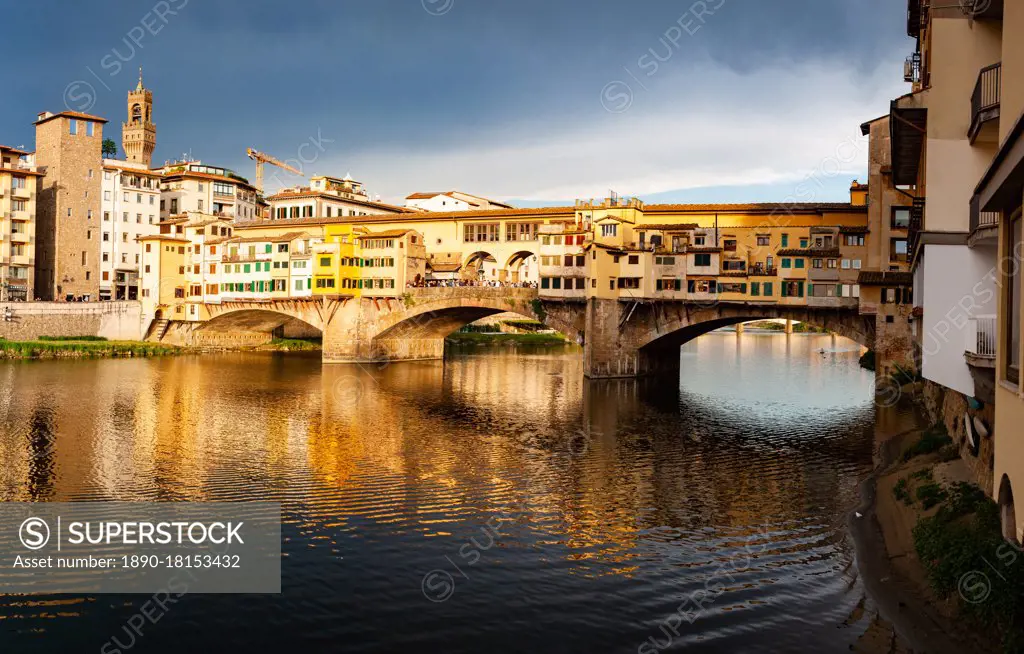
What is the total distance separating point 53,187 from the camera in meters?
85.8

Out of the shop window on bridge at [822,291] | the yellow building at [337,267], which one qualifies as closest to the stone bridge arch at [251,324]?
the yellow building at [337,267]

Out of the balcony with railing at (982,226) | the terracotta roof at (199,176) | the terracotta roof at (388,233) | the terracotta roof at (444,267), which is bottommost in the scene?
the balcony with railing at (982,226)

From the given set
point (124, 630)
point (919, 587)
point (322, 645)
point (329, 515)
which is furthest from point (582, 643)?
point (329, 515)

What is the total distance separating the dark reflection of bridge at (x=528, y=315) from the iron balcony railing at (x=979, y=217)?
1454 inches

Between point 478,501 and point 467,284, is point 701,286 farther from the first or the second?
point 478,501

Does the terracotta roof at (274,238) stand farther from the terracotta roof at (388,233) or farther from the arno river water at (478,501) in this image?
the arno river water at (478,501)

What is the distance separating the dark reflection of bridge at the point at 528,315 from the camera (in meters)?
56.8

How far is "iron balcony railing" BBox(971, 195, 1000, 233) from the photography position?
15211mm

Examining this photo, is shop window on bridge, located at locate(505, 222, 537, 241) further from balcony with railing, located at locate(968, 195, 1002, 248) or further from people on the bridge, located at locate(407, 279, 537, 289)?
balcony with railing, located at locate(968, 195, 1002, 248)

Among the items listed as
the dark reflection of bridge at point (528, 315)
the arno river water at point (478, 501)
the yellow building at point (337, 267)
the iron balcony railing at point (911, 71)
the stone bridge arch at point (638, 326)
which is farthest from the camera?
the yellow building at point (337, 267)

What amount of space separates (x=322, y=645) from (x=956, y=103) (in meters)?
17.6

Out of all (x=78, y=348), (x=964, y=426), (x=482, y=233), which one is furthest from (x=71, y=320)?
(x=964, y=426)

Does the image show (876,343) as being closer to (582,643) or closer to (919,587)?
(919,587)

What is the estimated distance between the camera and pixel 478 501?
2552 cm
